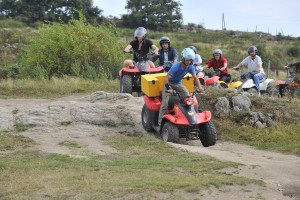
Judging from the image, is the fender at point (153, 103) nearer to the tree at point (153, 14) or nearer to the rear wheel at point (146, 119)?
the rear wheel at point (146, 119)

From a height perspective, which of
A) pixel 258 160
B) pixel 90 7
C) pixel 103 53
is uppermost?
pixel 90 7

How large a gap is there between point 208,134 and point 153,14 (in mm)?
51041

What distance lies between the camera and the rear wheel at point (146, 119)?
12.2 meters

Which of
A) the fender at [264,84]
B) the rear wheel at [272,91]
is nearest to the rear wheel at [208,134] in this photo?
the rear wheel at [272,91]

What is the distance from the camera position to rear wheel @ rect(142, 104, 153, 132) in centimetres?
1220

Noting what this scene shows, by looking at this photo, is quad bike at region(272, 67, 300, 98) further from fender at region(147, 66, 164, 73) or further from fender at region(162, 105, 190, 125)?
fender at region(162, 105, 190, 125)

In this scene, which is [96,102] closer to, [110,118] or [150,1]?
[110,118]

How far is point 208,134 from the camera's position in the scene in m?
11.3

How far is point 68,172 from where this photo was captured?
7.91 m

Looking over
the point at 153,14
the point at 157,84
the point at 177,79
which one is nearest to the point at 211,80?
the point at 157,84

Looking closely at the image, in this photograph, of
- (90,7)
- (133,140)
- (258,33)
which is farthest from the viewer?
(258,33)

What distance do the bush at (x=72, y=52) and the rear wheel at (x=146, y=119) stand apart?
11030 mm

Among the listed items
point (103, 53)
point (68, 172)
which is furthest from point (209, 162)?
point (103, 53)

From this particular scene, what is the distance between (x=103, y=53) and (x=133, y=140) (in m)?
13.7
